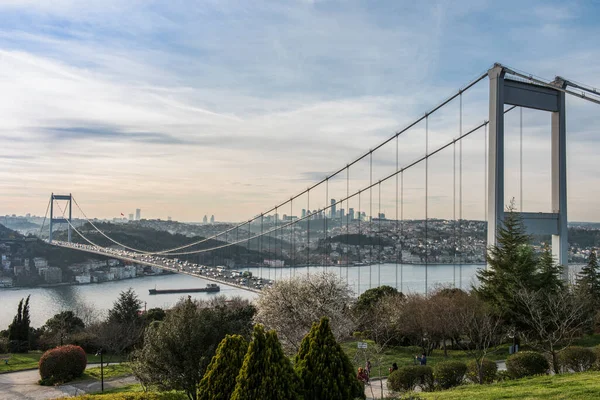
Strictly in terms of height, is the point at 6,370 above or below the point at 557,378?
below

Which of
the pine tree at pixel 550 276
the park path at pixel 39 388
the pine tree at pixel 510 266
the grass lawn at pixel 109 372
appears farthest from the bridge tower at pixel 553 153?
the grass lawn at pixel 109 372

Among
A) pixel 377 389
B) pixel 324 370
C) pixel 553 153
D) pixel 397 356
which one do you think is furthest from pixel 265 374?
pixel 553 153

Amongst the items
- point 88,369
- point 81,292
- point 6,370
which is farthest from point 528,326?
point 81,292

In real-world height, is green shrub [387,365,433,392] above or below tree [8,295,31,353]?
above

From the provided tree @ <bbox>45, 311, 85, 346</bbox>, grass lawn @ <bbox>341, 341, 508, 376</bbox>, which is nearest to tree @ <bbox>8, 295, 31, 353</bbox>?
tree @ <bbox>45, 311, 85, 346</bbox>

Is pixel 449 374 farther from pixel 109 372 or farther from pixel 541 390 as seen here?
pixel 109 372

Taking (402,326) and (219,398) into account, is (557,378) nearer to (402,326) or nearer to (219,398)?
(219,398)

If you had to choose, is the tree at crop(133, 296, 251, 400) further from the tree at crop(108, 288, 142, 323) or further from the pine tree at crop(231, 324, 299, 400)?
the tree at crop(108, 288, 142, 323)
